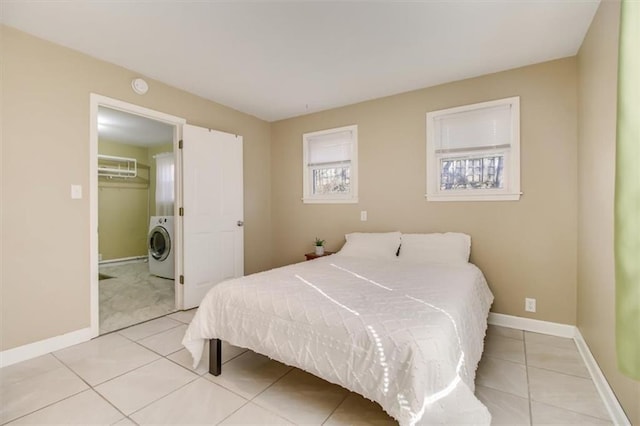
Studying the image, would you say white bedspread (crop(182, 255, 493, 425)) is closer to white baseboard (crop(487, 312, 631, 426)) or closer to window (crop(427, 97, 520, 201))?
white baseboard (crop(487, 312, 631, 426))

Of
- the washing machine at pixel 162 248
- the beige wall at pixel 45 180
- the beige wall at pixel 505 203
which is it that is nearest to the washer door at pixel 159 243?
the washing machine at pixel 162 248

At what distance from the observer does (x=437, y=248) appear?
2.88m

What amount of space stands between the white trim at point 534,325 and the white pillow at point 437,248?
676mm

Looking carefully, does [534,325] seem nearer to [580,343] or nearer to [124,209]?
[580,343]

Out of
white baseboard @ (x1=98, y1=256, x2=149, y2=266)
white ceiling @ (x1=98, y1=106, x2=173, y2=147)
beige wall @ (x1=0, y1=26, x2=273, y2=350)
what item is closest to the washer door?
white baseboard @ (x1=98, y1=256, x2=149, y2=266)

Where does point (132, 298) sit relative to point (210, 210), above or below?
below

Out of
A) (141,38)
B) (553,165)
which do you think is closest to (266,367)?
(141,38)

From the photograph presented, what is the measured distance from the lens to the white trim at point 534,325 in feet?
8.51

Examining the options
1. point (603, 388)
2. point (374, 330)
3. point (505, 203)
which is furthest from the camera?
point (505, 203)

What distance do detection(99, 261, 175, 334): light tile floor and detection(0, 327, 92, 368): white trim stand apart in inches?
7.6

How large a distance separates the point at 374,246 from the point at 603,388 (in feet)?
6.29

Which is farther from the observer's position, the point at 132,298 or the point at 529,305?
the point at 132,298

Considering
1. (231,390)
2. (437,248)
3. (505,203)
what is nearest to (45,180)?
(231,390)

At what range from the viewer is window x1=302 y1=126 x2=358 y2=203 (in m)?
3.81
